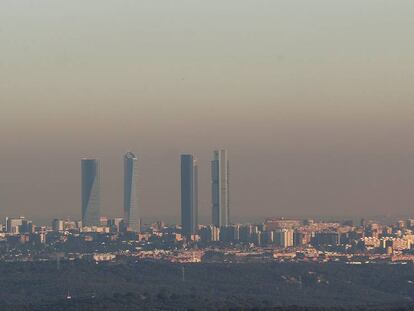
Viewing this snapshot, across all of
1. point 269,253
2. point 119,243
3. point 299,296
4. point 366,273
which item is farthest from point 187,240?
point 299,296

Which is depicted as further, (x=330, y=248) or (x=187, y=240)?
(x=187, y=240)

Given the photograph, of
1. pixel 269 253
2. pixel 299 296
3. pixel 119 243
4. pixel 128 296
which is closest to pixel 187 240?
pixel 119 243

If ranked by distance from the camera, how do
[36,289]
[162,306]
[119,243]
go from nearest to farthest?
1. [162,306]
2. [36,289]
3. [119,243]

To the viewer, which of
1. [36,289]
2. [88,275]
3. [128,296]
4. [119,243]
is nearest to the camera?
[128,296]

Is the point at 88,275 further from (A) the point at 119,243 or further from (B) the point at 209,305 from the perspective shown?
(A) the point at 119,243

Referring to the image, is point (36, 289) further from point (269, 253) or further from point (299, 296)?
point (269, 253)

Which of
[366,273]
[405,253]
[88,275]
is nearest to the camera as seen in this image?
[88,275]
